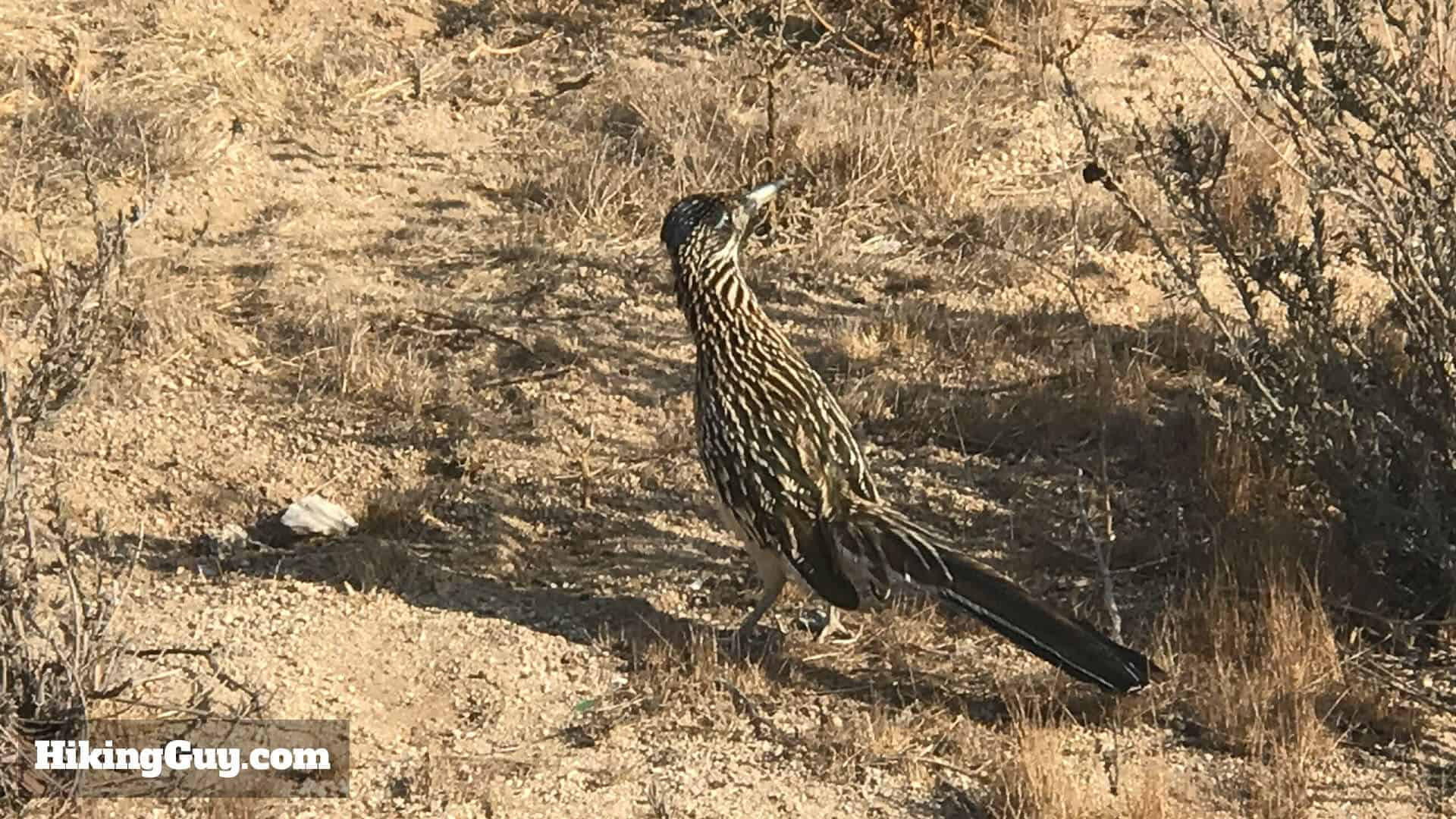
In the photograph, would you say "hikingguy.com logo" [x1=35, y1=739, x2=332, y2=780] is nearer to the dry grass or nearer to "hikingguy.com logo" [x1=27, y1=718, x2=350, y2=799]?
"hikingguy.com logo" [x1=27, y1=718, x2=350, y2=799]

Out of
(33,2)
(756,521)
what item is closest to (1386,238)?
(756,521)

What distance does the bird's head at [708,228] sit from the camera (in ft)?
20.0

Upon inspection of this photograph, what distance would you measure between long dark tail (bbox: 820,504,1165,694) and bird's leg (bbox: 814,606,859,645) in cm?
42

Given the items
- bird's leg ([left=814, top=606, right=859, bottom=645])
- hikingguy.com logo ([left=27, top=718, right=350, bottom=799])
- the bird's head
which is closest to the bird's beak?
the bird's head

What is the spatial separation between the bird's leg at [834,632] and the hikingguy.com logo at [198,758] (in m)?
1.52

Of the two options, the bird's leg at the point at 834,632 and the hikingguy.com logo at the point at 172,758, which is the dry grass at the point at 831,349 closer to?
the bird's leg at the point at 834,632

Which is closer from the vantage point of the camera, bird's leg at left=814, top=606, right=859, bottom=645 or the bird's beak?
bird's leg at left=814, top=606, right=859, bottom=645

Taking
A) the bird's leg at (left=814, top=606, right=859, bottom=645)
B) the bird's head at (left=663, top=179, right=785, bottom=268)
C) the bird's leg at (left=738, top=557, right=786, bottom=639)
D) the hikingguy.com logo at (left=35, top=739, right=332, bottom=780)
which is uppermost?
the bird's head at (left=663, top=179, right=785, bottom=268)

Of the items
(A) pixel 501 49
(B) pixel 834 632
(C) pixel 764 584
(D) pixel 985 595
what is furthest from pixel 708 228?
(A) pixel 501 49

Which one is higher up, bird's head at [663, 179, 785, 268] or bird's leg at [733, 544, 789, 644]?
bird's head at [663, 179, 785, 268]

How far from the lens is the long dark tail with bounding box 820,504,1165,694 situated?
4988mm

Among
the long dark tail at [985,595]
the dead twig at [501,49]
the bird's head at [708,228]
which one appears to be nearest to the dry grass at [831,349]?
the dead twig at [501,49]

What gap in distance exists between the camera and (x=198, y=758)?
5.23 meters

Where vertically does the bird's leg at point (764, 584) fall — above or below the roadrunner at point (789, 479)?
below
